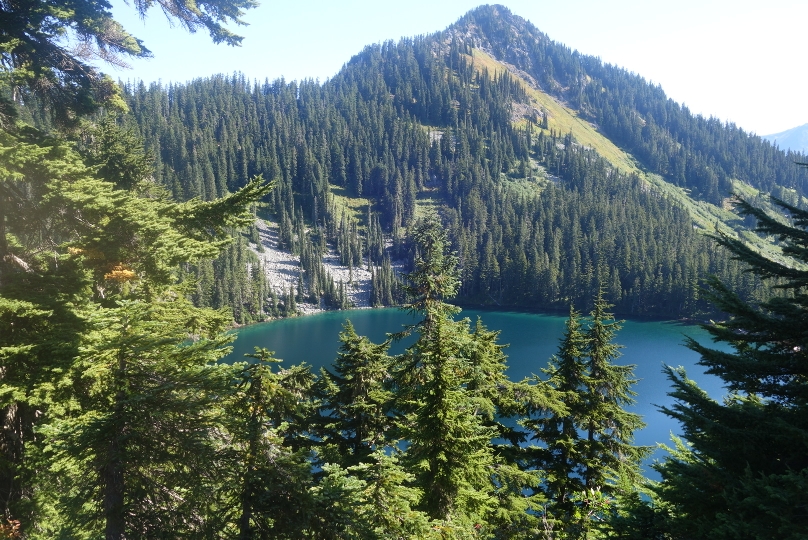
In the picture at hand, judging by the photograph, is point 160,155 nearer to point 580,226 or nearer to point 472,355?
point 580,226

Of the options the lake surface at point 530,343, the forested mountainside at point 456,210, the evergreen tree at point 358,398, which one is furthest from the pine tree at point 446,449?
the forested mountainside at point 456,210

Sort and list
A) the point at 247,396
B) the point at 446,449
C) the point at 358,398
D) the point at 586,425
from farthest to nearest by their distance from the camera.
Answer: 1. the point at 586,425
2. the point at 358,398
3. the point at 446,449
4. the point at 247,396

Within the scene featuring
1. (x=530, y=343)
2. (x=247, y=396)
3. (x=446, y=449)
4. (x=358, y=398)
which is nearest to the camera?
(x=247, y=396)

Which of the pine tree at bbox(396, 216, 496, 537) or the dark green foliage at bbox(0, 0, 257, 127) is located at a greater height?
the dark green foliage at bbox(0, 0, 257, 127)

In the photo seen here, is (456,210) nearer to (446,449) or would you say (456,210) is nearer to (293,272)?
(293,272)

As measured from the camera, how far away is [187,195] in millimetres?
135500

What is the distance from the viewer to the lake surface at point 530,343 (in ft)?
156

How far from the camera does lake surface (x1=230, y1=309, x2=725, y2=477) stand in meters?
47.7

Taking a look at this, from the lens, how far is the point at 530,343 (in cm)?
7644

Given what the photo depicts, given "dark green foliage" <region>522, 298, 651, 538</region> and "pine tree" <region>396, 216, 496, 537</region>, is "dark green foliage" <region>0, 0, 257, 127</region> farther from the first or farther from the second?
"dark green foliage" <region>522, 298, 651, 538</region>

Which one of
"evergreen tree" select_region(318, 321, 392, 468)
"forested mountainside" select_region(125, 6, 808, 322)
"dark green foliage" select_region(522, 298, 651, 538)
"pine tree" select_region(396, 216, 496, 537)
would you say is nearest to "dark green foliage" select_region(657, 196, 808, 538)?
"pine tree" select_region(396, 216, 496, 537)

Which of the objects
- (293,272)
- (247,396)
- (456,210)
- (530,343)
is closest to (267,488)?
(247,396)

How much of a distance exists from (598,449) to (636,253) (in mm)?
120880

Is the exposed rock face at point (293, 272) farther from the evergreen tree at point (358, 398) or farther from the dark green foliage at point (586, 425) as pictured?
the dark green foliage at point (586, 425)
